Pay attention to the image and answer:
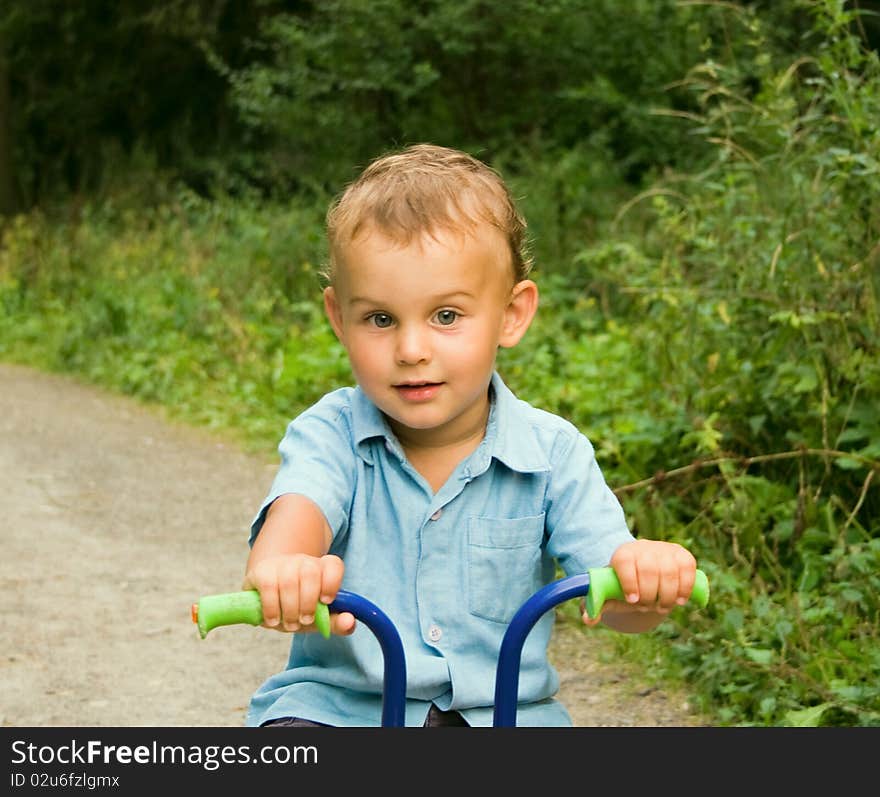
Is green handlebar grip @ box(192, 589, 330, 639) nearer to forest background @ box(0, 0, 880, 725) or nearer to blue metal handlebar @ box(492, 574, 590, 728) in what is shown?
blue metal handlebar @ box(492, 574, 590, 728)

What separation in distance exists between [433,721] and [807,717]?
1.27m

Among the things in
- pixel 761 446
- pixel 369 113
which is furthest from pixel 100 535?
pixel 369 113

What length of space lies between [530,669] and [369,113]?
28.5 feet

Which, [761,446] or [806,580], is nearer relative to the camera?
[806,580]

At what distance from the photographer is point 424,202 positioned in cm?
231

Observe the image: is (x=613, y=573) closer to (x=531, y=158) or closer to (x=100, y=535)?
(x=100, y=535)

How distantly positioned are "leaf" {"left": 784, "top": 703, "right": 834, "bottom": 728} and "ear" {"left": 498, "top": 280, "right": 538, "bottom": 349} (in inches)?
52.1

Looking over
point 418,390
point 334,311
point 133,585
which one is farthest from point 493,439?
point 133,585

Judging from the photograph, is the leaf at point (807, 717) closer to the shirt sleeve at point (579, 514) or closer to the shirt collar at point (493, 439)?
the shirt sleeve at point (579, 514)

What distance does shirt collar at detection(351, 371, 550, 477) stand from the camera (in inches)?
95.7

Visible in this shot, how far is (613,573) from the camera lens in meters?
2.00

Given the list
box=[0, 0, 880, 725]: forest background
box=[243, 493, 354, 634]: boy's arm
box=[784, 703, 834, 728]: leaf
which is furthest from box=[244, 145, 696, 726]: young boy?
box=[784, 703, 834, 728]: leaf

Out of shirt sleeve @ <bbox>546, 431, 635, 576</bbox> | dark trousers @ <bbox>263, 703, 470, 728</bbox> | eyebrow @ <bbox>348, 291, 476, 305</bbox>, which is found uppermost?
eyebrow @ <bbox>348, 291, 476, 305</bbox>

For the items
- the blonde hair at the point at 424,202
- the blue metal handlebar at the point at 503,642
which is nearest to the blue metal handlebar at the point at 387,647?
the blue metal handlebar at the point at 503,642
